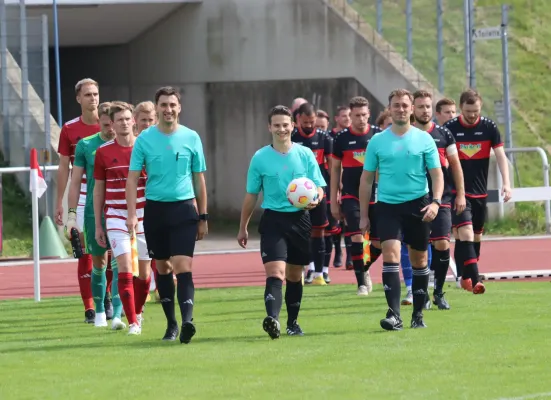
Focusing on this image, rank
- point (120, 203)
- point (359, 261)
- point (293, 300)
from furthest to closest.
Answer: point (359, 261)
point (120, 203)
point (293, 300)

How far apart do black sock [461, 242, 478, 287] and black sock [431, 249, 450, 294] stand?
1.02 m

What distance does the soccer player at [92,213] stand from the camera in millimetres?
13617

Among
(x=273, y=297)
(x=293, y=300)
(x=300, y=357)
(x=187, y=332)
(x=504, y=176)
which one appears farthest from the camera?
(x=504, y=176)

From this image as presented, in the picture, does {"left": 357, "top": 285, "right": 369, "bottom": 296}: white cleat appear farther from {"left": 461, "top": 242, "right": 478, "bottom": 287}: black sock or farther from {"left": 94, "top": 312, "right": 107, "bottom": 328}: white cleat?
{"left": 94, "top": 312, "right": 107, "bottom": 328}: white cleat

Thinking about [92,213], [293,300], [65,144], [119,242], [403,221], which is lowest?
[293,300]

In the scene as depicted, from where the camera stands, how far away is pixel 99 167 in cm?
1298

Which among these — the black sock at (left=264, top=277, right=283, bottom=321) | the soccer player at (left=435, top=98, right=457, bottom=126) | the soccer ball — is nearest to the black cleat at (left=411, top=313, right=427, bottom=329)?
the black sock at (left=264, top=277, right=283, bottom=321)

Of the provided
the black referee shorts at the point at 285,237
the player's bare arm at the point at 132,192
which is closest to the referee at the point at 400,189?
the black referee shorts at the point at 285,237

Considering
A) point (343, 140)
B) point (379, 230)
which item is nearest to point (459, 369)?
point (379, 230)

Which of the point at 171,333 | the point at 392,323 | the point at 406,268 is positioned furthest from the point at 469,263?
the point at 171,333

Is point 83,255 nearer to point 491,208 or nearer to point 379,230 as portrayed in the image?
point 379,230

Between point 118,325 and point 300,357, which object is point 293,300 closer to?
point 300,357

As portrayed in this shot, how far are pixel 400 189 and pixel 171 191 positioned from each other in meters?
2.05

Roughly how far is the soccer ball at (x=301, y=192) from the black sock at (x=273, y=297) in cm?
69
